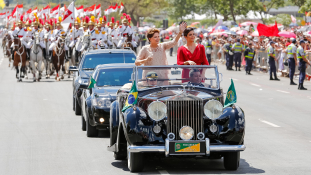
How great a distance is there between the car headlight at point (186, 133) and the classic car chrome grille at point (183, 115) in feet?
0.14

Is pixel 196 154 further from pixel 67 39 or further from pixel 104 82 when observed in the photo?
pixel 67 39

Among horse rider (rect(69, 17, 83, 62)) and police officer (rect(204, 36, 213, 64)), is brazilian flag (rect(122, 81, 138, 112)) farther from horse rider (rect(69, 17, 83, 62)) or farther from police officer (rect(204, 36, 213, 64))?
police officer (rect(204, 36, 213, 64))

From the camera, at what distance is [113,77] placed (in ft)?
41.1

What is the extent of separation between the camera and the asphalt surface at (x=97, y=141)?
855 cm

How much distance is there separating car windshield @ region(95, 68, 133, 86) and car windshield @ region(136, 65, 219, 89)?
347 centimetres

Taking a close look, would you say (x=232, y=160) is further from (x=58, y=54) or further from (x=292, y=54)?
(x=58, y=54)

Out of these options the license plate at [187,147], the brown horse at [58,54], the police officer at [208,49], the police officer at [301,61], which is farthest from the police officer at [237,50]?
the license plate at [187,147]

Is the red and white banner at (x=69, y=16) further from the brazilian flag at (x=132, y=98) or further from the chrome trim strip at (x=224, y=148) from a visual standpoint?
the chrome trim strip at (x=224, y=148)

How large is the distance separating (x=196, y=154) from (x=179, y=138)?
30 centimetres

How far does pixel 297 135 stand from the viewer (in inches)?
470

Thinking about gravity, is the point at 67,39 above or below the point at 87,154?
above

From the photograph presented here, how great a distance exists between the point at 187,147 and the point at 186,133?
0.19 m

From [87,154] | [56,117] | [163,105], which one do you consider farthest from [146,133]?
[56,117]

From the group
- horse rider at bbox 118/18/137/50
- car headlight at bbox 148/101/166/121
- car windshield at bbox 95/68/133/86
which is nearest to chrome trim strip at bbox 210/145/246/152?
car headlight at bbox 148/101/166/121
